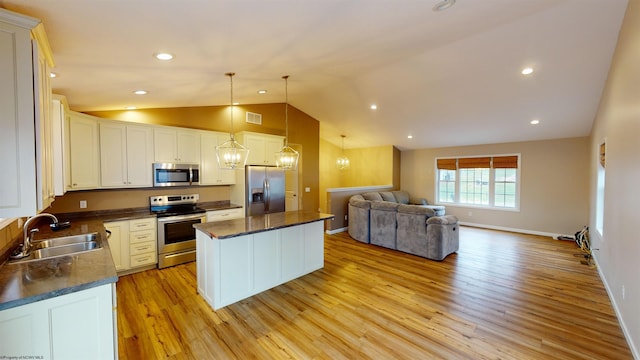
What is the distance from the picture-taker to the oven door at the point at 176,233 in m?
4.21

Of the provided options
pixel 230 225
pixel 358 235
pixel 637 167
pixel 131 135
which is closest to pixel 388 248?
pixel 358 235

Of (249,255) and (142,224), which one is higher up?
(142,224)

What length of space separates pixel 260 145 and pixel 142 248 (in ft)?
9.01

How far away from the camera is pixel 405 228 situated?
16.9 feet

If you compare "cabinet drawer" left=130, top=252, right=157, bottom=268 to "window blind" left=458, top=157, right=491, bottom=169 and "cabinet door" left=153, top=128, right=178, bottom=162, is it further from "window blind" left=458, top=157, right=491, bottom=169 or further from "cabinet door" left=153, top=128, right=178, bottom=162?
"window blind" left=458, top=157, right=491, bottom=169

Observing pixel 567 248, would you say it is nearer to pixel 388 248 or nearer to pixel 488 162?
pixel 488 162

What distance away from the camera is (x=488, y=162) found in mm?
7312

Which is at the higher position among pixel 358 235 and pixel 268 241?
pixel 268 241

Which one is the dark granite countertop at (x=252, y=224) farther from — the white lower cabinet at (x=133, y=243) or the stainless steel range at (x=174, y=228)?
the white lower cabinet at (x=133, y=243)

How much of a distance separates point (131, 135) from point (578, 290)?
22.5 ft

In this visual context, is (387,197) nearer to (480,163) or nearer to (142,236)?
(480,163)

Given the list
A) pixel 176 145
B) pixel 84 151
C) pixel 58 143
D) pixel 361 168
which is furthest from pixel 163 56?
pixel 361 168

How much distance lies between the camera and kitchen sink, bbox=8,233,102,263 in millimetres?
2426

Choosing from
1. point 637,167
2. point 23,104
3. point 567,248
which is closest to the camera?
point 23,104
